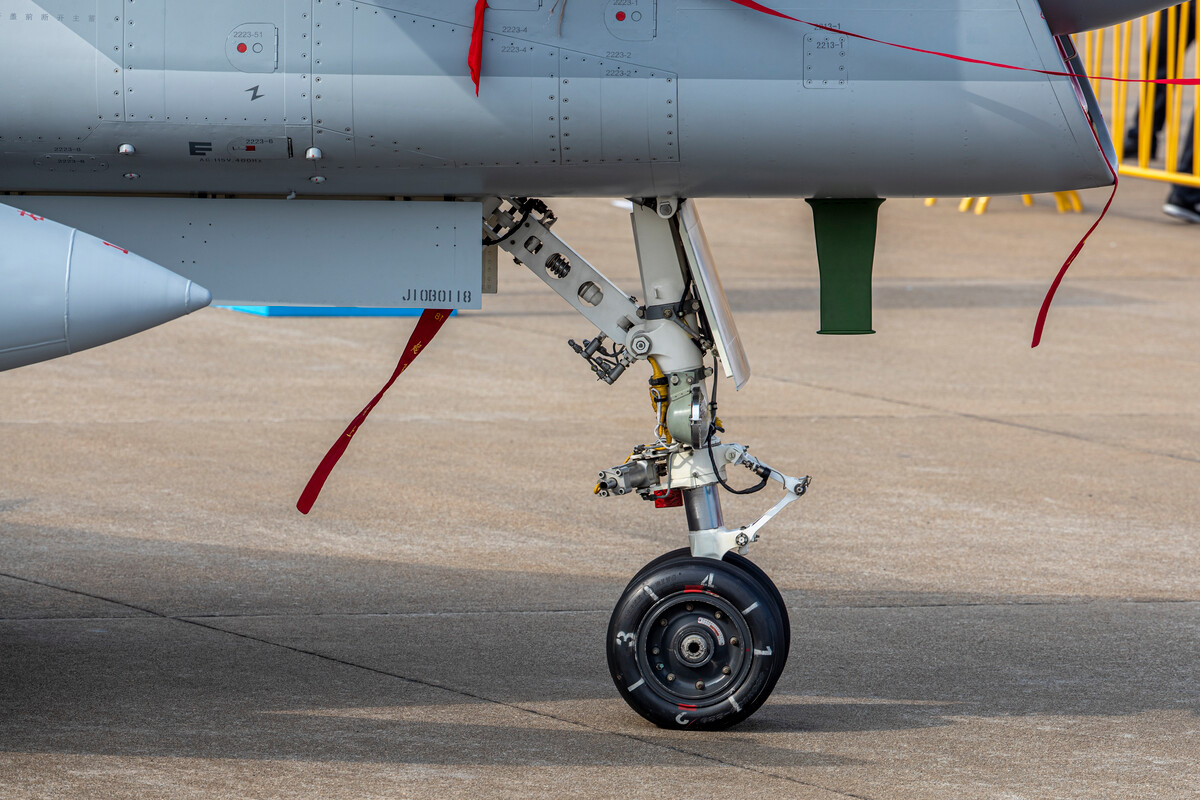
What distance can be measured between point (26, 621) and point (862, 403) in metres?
6.64

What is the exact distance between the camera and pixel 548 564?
789 centimetres

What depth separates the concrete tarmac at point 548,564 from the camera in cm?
534

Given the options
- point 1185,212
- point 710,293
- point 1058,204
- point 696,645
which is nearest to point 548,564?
point 696,645

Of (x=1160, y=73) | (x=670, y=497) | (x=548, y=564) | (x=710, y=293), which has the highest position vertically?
(x=1160, y=73)

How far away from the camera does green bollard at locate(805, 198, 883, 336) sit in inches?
229

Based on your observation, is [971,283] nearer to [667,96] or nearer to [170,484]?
[170,484]

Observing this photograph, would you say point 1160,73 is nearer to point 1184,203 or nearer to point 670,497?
point 1184,203

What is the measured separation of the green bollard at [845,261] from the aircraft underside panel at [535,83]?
1.50 feet

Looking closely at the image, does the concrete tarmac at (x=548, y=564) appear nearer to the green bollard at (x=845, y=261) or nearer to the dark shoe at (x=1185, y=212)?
the green bollard at (x=845, y=261)

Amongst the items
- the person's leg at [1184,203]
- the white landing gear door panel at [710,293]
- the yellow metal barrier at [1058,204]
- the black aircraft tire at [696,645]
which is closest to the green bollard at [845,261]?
the white landing gear door panel at [710,293]

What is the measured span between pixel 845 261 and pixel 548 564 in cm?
267

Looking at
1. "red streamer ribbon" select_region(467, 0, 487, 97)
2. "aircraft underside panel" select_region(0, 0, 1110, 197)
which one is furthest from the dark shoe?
"red streamer ribbon" select_region(467, 0, 487, 97)

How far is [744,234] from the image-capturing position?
21.0 meters

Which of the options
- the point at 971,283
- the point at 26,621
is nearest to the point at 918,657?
the point at 26,621
